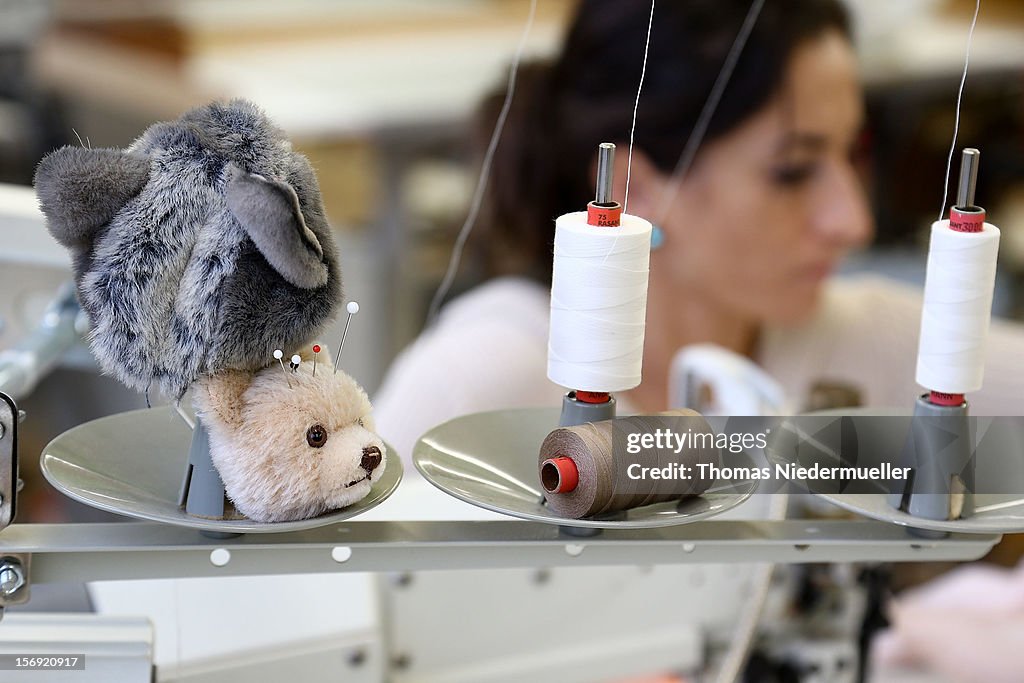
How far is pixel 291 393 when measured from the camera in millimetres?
414

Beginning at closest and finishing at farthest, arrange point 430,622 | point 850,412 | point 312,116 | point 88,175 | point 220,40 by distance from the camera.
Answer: point 88,175 → point 850,412 → point 430,622 → point 312,116 → point 220,40

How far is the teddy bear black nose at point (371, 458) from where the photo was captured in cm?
42

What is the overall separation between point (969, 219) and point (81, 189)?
1.25 feet

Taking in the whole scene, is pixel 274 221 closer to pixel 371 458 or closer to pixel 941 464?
pixel 371 458

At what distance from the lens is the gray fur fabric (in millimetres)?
385

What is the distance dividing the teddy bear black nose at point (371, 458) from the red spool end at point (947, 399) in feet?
0.87

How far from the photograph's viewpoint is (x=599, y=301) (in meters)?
0.44

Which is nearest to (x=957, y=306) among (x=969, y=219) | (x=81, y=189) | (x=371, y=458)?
(x=969, y=219)

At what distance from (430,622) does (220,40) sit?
5.55 ft

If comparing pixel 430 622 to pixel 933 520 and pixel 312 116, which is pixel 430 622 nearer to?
pixel 933 520

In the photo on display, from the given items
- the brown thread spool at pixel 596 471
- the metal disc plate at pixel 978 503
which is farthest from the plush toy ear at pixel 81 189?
the metal disc plate at pixel 978 503

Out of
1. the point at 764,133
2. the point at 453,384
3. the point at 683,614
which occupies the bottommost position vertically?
the point at 683,614

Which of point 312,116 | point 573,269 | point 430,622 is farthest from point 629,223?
point 312,116

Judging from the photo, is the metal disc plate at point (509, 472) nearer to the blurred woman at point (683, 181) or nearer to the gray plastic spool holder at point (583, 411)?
the gray plastic spool holder at point (583, 411)
